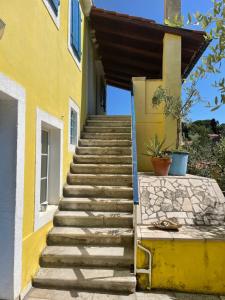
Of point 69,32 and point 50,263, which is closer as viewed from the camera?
point 50,263

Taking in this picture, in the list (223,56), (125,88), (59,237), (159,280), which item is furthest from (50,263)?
(125,88)

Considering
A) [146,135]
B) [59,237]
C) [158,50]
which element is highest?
[158,50]

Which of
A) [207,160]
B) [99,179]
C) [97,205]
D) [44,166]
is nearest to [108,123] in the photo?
[99,179]

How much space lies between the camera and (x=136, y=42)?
963cm

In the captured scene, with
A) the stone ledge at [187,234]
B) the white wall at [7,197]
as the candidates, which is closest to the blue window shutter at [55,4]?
the white wall at [7,197]

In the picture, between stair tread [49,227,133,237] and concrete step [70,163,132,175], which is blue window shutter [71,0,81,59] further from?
stair tread [49,227,133,237]

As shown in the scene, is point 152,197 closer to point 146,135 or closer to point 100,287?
point 100,287

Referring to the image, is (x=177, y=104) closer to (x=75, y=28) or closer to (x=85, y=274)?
(x=75, y=28)

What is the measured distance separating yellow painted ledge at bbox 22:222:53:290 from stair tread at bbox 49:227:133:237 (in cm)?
36

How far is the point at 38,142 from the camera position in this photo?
4098 millimetres

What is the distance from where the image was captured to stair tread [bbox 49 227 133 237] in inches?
183

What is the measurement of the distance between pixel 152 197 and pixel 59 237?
2.03 meters

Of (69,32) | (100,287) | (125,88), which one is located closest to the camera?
(100,287)

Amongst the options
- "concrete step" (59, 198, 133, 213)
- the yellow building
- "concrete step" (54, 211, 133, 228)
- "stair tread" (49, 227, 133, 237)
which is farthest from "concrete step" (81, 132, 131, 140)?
"stair tread" (49, 227, 133, 237)
